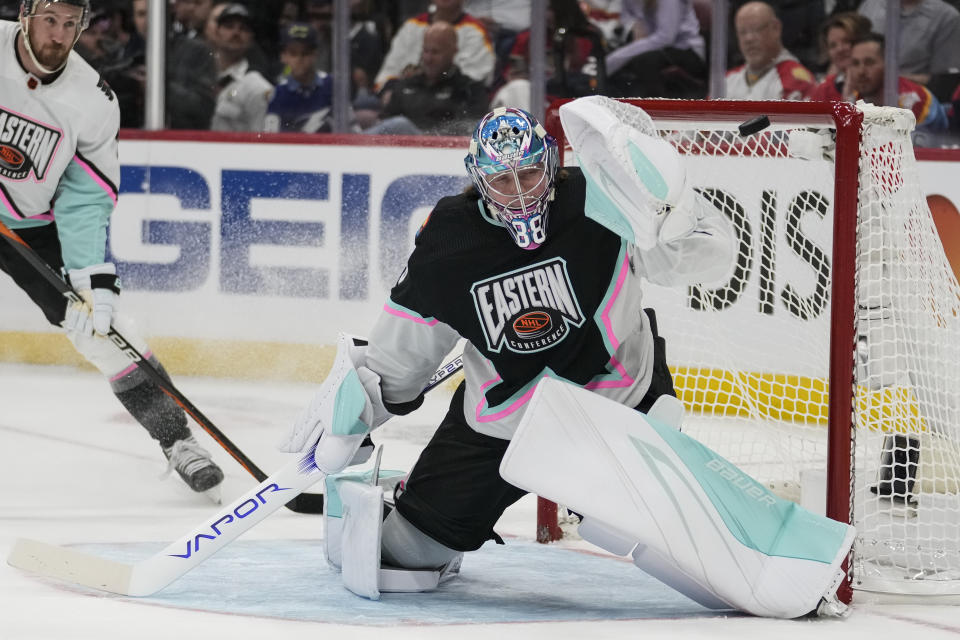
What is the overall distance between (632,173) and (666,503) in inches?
21.3

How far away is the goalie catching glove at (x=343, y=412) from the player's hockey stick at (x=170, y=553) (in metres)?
0.04

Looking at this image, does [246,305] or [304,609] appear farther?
[246,305]

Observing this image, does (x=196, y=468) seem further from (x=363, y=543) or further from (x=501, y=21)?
(x=501, y=21)

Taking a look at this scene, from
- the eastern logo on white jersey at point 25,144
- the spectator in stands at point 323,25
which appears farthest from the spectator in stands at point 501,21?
the eastern logo on white jersey at point 25,144

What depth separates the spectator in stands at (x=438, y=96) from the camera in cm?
516

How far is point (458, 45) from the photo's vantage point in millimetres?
5180

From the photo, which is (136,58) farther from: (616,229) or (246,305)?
(616,229)

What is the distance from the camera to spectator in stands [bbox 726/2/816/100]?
15.8ft

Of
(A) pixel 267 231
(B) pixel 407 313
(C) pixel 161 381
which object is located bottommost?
(C) pixel 161 381

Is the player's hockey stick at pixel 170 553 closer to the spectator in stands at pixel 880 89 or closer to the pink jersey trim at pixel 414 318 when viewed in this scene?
the pink jersey trim at pixel 414 318

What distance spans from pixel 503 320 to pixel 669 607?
56 centimetres

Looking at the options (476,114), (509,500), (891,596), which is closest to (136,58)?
(476,114)

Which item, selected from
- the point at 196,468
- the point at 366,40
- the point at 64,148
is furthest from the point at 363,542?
the point at 366,40

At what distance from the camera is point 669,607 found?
244 cm
